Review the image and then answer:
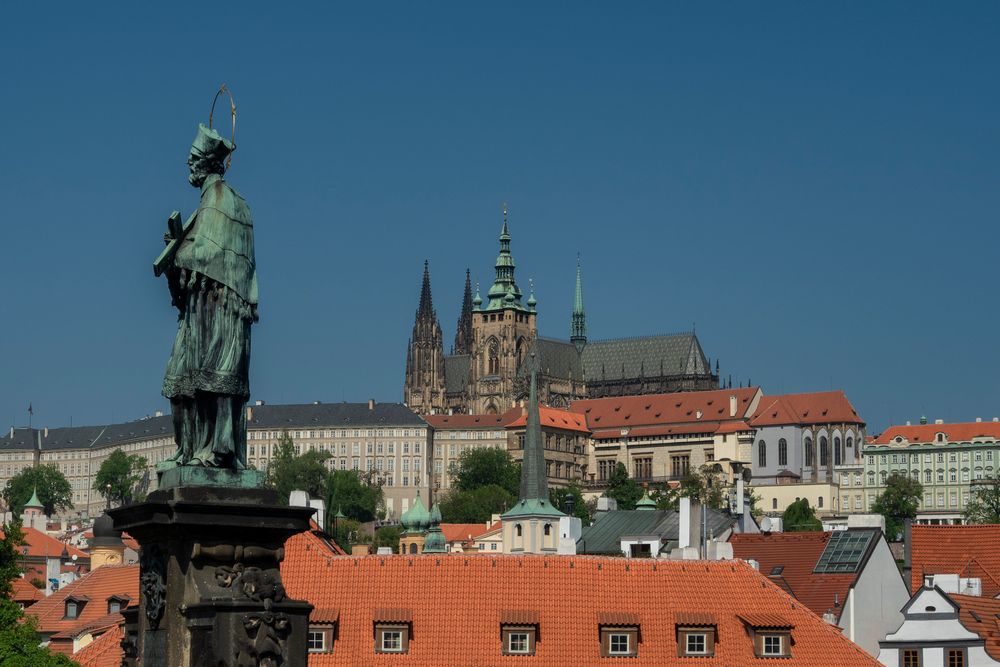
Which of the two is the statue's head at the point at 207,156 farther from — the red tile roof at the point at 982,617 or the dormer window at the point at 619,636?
the red tile roof at the point at 982,617

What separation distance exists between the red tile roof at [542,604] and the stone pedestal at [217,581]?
23103mm

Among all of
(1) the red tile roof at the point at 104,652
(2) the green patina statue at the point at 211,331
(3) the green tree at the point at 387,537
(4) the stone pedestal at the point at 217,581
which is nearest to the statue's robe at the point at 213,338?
(2) the green patina statue at the point at 211,331

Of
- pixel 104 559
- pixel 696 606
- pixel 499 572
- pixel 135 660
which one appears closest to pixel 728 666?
pixel 696 606

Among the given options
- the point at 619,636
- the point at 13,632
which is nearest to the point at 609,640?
the point at 619,636

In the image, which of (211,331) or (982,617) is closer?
(211,331)

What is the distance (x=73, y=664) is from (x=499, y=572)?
33.5 ft

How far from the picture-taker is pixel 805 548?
187ft

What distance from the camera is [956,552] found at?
53.9m

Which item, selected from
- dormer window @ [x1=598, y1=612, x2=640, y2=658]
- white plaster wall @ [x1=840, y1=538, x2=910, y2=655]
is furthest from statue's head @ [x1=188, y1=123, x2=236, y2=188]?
white plaster wall @ [x1=840, y1=538, x2=910, y2=655]

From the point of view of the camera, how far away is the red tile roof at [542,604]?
37312 millimetres

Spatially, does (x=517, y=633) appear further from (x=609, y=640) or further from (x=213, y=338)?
(x=213, y=338)

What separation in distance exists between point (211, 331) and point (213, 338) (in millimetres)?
71

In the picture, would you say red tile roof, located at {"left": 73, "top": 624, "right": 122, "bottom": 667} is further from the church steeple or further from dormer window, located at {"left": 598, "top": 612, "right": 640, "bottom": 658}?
the church steeple

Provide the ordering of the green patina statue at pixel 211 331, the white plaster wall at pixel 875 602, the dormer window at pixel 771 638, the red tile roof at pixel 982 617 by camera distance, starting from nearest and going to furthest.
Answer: the green patina statue at pixel 211 331 < the dormer window at pixel 771 638 < the red tile roof at pixel 982 617 < the white plaster wall at pixel 875 602
